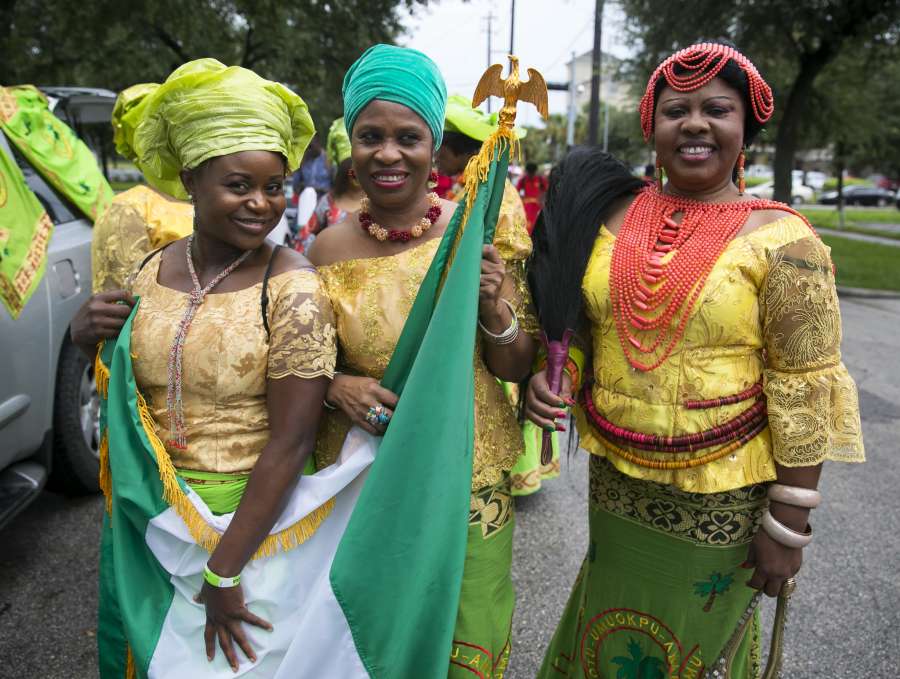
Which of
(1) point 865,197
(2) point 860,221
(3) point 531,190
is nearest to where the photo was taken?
(3) point 531,190

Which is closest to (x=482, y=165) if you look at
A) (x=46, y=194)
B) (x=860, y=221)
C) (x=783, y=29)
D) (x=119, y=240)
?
(x=119, y=240)

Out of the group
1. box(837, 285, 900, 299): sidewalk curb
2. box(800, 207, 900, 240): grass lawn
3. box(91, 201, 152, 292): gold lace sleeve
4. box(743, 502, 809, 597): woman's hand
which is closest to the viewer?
box(743, 502, 809, 597): woman's hand

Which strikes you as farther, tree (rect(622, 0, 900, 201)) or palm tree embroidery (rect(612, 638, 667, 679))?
tree (rect(622, 0, 900, 201))

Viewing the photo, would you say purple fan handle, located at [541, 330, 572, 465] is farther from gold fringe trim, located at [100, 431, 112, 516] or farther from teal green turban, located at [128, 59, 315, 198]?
gold fringe trim, located at [100, 431, 112, 516]

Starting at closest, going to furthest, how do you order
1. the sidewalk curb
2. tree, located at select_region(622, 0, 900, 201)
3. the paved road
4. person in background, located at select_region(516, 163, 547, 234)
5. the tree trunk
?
1. the paved road
2. person in background, located at select_region(516, 163, 547, 234)
3. tree, located at select_region(622, 0, 900, 201)
4. the sidewalk curb
5. the tree trunk

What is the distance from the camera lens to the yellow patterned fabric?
9.57ft

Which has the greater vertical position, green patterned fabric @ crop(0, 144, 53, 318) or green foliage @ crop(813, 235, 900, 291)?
green patterned fabric @ crop(0, 144, 53, 318)

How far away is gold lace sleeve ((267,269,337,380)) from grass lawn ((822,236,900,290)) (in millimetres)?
9267

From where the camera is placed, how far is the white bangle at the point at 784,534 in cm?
171

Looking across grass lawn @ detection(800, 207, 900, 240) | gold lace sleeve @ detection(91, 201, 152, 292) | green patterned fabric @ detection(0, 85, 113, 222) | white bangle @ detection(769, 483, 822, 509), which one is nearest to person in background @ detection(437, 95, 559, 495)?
white bangle @ detection(769, 483, 822, 509)

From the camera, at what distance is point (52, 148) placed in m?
3.92

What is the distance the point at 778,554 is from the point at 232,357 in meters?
1.39

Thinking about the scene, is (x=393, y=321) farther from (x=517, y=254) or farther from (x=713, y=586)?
(x=713, y=586)

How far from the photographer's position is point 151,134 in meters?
1.78
